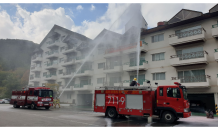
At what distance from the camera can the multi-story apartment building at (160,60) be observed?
1998 centimetres

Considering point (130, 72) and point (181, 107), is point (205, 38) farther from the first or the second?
point (181, 107)

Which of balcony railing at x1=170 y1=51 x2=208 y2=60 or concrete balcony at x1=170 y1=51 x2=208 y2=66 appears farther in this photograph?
balcony railing at x1=170 y1=51 x2=208 y2=60

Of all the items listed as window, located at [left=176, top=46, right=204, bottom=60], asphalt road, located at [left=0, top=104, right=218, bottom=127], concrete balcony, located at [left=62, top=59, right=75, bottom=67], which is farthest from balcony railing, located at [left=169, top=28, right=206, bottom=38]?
concrete balcony, located at [left=62, top=59, right=75, bottom=67]

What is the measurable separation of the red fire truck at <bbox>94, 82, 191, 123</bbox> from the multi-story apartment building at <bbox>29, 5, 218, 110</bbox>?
3.21 ft

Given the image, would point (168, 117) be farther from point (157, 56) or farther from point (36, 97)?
point (36, 97)

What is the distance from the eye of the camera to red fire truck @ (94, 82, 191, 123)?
35.3ft

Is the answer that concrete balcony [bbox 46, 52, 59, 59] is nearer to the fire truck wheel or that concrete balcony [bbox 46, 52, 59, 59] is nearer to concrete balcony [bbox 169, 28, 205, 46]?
concrete balcony [bbox 169, 28, 205, 46]

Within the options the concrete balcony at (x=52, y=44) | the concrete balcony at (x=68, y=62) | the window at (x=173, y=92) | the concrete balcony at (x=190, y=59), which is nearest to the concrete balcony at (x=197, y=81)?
the concrete balcony at (x=190, y=59)

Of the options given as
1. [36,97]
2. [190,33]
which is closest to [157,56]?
[190,33]

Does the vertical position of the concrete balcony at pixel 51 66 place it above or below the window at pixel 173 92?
above

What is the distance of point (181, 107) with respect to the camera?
34.5 feet

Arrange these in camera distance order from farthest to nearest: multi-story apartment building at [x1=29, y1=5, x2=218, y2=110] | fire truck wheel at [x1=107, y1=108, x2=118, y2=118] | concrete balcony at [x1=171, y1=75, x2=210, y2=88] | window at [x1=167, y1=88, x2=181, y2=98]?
multi-story apartment building at [x1=29, y1=5, x2=218, y2=110] → concrete balcony at [x1=171, y1=75, x2=210, y2=88] → fire truck wheel at [x1=107, y1=108, x2=118, y2=118] → window at [x1=167, y1=88, x2=181, y2=98]

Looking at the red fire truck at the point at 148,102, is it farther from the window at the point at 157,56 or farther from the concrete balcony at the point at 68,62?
the concrete balcony at the point at 68,62

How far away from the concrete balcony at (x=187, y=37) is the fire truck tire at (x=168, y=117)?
13.4 m
